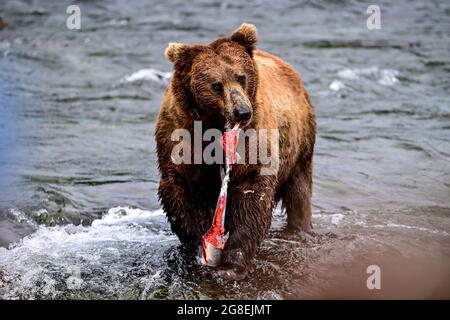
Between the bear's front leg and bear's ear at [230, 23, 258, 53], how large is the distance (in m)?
0.96

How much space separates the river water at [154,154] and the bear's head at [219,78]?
3.85 feet

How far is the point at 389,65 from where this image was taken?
1403 cm

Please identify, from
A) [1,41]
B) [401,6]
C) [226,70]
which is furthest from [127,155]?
[401,6]

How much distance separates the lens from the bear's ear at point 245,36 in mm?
5898

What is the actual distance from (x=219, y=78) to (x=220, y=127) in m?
0.36

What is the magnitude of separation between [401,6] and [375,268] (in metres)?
12.4

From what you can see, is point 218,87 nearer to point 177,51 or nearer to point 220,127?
point 220,127

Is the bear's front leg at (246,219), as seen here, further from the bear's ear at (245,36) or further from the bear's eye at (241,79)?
the bear's ear at (245,36)

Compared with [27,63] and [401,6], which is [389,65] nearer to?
[401,6]

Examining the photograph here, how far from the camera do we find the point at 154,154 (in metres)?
9.70

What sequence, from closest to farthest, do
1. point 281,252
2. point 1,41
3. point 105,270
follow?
1. point 105,270
2. point 281,252
3. point 1,41

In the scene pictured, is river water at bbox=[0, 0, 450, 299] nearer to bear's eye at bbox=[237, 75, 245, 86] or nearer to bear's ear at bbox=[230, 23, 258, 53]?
bear's eye at bbox=[237, 75, 245, 86]

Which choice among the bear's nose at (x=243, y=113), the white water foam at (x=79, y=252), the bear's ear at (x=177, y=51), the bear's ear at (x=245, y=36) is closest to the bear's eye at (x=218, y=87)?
the bear's nose at (x=243, y=113)
